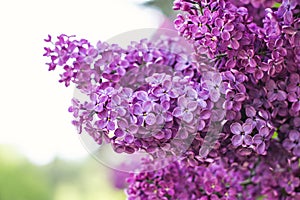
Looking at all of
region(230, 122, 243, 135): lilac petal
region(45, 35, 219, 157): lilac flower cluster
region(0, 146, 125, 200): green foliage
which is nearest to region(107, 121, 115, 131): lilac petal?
region(45, 35, 219, 157): lilac flower cluster

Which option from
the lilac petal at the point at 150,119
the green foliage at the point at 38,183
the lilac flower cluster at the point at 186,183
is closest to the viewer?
the lilac petal at the point at 150,119

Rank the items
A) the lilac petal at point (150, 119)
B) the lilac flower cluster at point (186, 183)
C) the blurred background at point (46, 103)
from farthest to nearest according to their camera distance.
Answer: the blurred background at point (46, 103) → the lilac flower cluster at point (186, 183) → the lilac petal at point (150, 119)

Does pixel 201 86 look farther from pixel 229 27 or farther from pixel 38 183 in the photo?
pixel 38 183

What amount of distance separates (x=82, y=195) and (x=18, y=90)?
0.98m

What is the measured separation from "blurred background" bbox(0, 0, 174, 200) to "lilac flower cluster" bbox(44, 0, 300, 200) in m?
0.05

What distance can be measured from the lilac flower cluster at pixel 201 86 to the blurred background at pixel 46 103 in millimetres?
50

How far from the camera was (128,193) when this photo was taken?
65 centimetres

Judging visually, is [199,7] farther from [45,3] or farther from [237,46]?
[45,3]

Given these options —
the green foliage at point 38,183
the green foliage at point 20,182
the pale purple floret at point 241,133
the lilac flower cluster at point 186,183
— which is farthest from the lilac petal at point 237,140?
the green foliage at point 20,182

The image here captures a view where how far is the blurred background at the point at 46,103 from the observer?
93cm

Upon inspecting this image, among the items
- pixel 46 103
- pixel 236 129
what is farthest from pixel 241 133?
pixel 46 103

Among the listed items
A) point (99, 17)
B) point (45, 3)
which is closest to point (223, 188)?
point (99, 17)

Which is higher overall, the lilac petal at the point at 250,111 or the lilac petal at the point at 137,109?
the lilac petal at the point at 137,109

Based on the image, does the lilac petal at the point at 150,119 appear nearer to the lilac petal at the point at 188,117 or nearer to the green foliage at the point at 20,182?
the lilac petal at the point at 188,117
